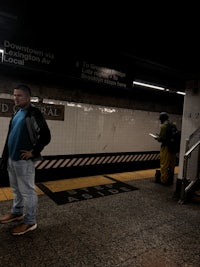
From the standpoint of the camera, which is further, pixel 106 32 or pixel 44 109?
pixel 44 109

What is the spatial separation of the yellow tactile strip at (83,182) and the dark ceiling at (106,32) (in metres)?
2.70

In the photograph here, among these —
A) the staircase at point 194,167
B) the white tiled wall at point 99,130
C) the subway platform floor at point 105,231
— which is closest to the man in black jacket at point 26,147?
the subway platform floor at point 105,231

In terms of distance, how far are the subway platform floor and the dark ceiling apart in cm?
248

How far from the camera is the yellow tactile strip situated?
4.39 meters

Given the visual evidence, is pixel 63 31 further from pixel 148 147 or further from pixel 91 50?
pixel 148 147

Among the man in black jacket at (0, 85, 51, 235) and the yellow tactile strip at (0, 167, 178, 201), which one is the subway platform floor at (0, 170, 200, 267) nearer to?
the yellow tactile strip at (0, 167, 178, 201)

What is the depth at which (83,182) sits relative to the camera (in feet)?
17.3

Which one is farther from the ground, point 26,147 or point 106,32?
point 106,32

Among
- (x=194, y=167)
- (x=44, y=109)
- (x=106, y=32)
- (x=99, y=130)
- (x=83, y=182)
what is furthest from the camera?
(x=99, y=130)

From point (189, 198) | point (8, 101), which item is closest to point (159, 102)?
point (189, 198)

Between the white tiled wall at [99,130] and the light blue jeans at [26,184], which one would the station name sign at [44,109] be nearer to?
the white tiled wall at [99,130]

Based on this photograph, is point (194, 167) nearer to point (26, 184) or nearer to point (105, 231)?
point (105, 231)

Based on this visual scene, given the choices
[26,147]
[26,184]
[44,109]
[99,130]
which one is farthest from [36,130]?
[99,130]

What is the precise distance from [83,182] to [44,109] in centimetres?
196
